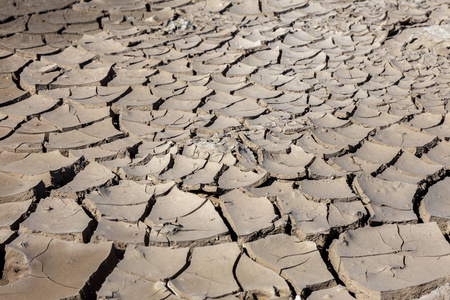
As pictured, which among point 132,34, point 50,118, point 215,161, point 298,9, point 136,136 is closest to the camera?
point 215,161

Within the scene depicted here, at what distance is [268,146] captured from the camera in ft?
7.68

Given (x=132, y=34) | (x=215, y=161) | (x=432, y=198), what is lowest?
(x=432, y=198)

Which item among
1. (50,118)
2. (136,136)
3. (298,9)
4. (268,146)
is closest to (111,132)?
(136,136)

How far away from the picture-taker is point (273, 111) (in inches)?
106

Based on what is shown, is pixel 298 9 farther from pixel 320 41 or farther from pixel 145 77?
pixel 145 77

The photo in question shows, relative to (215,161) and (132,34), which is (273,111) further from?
(132,34)

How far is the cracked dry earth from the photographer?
167 cm

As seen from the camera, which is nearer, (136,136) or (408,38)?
(136,136)

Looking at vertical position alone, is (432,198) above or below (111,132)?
below

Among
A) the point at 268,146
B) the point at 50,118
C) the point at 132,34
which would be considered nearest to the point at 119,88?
the point at 50,118

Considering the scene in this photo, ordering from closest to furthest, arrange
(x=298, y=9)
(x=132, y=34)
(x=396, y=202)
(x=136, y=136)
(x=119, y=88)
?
1. (x=396, y=202)
2. (x=136, y=136)
3. (x=119, y=88)
4. (x=132, y=34)
5. (x=298, y=9)

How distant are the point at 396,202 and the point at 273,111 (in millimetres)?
894

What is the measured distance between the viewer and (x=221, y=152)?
2268 mm

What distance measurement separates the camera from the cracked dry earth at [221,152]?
65.8 inches
